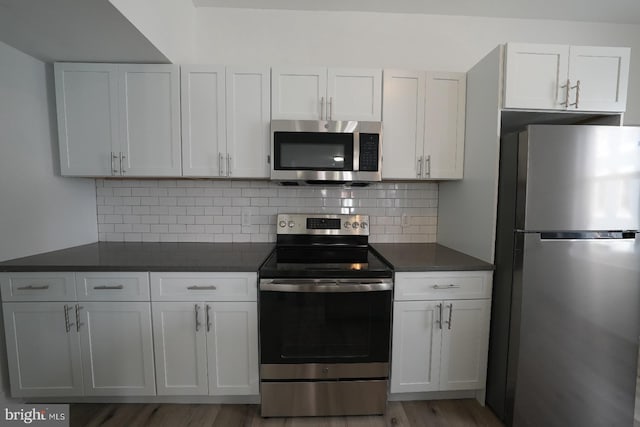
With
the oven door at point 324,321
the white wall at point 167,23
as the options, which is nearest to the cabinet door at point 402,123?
the oven door at point 324,321

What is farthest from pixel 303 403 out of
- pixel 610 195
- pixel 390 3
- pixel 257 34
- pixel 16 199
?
pixel 390 3

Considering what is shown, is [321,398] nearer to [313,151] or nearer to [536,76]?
[313,151]

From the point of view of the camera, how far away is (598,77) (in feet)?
5.04

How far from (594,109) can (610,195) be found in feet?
1.87

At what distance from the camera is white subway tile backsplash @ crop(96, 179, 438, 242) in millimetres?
2139

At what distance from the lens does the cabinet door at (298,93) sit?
5.91 feet

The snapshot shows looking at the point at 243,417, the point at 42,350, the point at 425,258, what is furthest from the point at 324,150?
the point at 42,350

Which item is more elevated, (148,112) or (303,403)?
(148,112)

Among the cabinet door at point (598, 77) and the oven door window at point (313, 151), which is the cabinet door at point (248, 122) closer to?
the oven door window at point (313, 151)

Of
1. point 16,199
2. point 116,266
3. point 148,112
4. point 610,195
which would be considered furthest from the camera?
point 148,112

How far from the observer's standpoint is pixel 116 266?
58.9 inches

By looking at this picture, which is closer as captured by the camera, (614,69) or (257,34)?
(614,69)

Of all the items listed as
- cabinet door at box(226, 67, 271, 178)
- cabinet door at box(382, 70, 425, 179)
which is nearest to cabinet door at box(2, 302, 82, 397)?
cabinet door at box(226, 67, 271, 178)

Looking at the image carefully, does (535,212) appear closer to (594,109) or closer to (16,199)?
(594,109)
